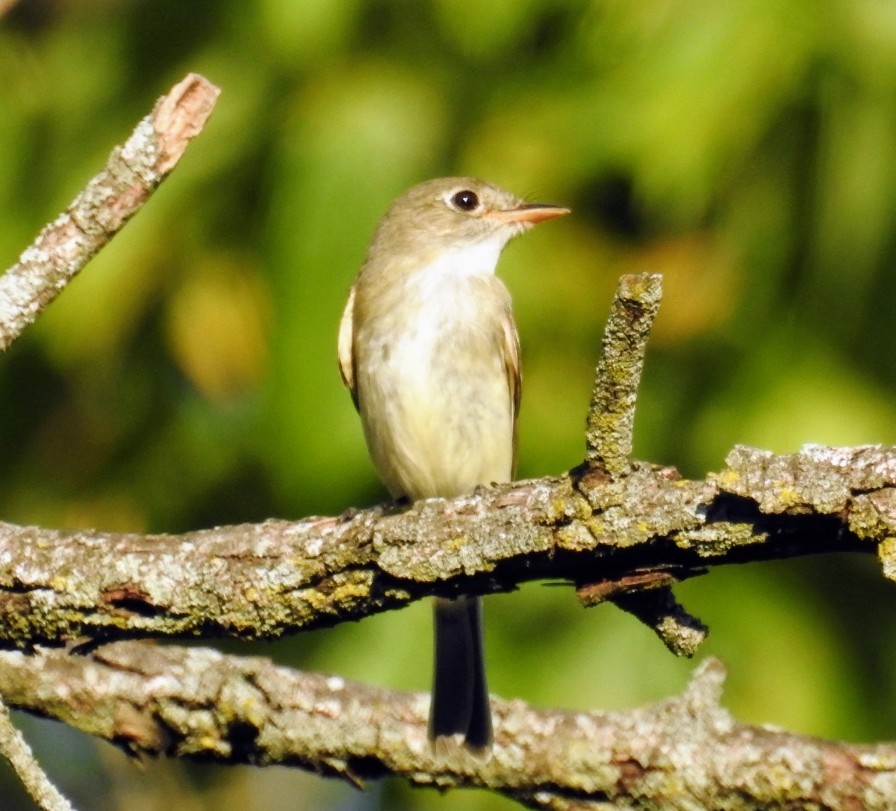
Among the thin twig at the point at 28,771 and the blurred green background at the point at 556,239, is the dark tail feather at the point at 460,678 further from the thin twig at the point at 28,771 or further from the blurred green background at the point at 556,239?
the thin twig at the point at 28,771

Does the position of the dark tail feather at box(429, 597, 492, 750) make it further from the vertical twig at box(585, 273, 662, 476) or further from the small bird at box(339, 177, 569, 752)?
the vertical twig at box(585, 273, 662, 476)

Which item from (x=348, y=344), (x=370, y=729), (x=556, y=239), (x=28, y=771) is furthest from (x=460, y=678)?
(x=28, y=771)

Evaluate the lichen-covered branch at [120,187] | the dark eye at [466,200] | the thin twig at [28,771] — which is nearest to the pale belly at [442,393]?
the dark eye at [466,200]

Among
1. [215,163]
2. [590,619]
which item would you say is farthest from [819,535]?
[215,163]

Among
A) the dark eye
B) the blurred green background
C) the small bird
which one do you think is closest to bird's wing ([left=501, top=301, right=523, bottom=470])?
the small bird

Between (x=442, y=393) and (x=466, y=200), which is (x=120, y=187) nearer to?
(x=442, y=393)
